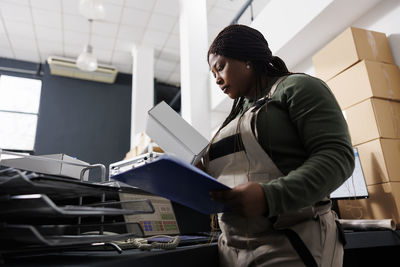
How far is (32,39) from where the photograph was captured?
5035mm

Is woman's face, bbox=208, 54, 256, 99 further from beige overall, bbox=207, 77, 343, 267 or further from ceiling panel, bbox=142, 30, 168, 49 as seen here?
ceiling panel, bbox=142, 30, 168, 49

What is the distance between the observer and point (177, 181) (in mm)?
584

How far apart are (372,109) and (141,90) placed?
368 cm

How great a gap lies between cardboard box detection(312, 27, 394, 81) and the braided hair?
1.57 m

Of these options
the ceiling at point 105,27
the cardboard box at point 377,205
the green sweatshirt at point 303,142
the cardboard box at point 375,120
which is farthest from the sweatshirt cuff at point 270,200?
the ceiling at point 105,27

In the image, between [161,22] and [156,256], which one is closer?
[156,256]

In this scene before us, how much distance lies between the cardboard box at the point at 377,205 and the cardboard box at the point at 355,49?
2.95 ft

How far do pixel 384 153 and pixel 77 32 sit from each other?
15.2 ft

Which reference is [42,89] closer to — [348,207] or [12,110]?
[12,110]

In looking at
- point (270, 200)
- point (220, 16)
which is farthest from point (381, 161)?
point (220, 16)

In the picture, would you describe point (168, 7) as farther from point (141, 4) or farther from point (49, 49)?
point (49, 49)

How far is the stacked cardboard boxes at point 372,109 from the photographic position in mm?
1911

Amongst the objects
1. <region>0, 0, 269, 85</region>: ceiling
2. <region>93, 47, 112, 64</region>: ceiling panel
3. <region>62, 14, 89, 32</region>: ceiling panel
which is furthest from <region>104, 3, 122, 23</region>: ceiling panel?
<region>93, 47, 112, 64</region>: ceiling panel

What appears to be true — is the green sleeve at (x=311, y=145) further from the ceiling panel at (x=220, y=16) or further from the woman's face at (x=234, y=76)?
the ceiling panel at (x=220, y=16)
